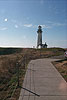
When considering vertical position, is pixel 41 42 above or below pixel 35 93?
above

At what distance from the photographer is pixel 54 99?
4.26m

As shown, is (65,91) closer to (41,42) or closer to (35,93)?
(35,93)

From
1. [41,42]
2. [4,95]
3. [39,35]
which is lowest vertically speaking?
[4,95]

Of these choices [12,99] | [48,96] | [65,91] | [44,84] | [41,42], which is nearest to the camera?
[12,99]

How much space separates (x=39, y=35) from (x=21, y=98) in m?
50.0

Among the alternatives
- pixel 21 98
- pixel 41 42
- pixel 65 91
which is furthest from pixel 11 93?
pixel 41 42

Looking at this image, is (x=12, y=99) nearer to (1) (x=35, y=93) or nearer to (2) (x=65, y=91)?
(1) (x=35, y=93)

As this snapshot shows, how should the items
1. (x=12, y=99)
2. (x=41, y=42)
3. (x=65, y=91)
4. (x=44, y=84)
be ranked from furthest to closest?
(x=41, y=42) < (x=44, y=84) < (x=65, y=91) < (x=12, y=99)

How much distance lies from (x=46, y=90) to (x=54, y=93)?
446mm

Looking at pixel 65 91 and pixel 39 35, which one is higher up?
pixel 39 35

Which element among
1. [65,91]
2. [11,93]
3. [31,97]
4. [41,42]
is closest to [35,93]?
[31,97]

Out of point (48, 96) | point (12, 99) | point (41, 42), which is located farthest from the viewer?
point (41, 42)

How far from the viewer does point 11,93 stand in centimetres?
476

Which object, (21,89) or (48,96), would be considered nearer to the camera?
(48,96)
